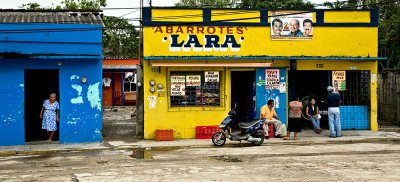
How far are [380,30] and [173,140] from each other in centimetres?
1648

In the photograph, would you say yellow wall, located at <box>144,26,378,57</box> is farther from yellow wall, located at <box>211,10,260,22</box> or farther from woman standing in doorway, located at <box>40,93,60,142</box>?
woman standing in doorway, located at <box>40,93,60,142</box>

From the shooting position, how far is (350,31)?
64.7 feet

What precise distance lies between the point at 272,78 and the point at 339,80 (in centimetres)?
284

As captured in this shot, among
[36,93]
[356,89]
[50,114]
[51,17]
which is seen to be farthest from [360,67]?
[36,93]

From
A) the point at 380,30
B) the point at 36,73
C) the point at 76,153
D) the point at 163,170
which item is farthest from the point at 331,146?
the point at 380,30

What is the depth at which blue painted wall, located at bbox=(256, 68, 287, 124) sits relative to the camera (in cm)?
1922

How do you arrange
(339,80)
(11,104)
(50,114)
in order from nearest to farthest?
(11,104), (50,114), (339,80)

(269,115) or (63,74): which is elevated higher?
(63,74)

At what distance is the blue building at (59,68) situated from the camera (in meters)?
16.9

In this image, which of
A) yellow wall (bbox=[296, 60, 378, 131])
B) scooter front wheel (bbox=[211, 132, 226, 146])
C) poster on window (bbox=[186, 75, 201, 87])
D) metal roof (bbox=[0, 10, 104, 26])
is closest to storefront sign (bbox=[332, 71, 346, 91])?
yellow wall (bbox=[296, 60, 378, 131])

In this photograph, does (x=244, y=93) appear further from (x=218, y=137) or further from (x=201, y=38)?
(x=218, y=137)

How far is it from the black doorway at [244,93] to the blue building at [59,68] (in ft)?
20.4

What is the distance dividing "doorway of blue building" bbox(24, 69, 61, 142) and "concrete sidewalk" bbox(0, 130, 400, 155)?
197 cm

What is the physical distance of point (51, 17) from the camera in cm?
1861
